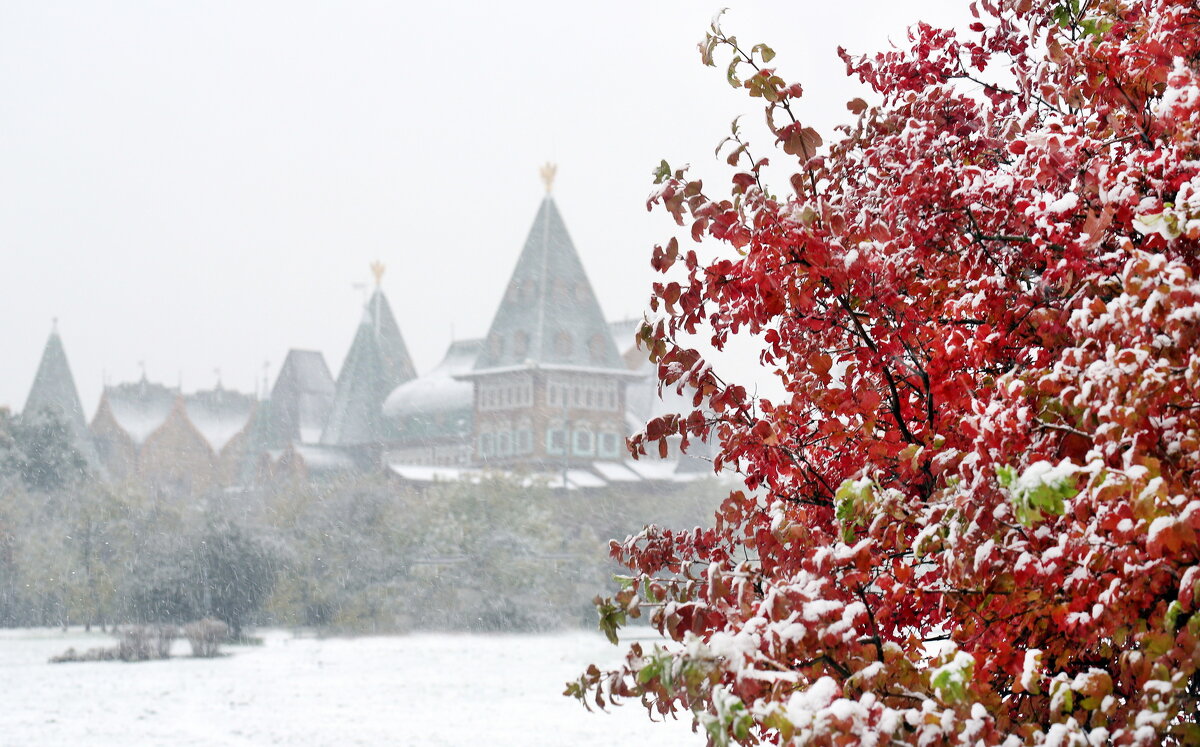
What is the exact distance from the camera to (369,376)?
2827 inches

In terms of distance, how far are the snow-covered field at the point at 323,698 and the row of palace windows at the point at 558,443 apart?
23177 millimetres

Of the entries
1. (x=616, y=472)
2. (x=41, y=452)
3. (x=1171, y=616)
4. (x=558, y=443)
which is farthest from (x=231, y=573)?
(x=1171, y=616)

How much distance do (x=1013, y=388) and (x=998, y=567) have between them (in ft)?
1.39

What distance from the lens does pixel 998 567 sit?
3.12 m

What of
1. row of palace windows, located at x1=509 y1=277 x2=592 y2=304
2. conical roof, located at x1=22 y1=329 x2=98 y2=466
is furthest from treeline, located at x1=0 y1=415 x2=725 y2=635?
conical roof, located at x1=22 y1=329 x2=98 y2=466

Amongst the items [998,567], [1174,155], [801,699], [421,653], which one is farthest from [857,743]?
[421,653]

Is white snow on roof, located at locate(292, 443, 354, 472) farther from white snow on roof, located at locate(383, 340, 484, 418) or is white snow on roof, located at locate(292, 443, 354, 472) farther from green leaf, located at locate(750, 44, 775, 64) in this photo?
green leaf, located at locate(750, 44, 775, 64)

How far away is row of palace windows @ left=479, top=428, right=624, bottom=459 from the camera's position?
2276 inches

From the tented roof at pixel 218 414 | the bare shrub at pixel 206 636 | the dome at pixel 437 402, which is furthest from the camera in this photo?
the tented roof at pixel 218 414

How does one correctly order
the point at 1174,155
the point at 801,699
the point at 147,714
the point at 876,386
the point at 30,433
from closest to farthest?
the point at 801,699
the point at 1174,155
the point at 876,386
the point at 147,714
the point at 30,433

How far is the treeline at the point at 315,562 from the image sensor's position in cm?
3675

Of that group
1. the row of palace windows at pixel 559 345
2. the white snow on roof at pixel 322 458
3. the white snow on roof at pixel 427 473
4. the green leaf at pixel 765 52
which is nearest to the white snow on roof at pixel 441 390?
the white snow on roof at pixel 322 458

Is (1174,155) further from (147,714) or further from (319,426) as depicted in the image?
(319,426)

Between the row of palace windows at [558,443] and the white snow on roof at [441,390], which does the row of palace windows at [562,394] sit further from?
the white snow on roof at [441,390]
